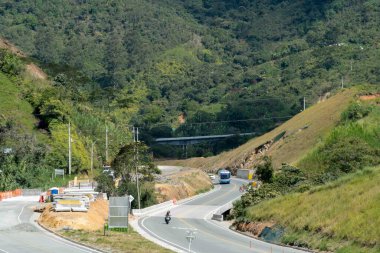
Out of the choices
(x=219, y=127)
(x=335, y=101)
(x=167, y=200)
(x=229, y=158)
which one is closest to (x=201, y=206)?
(x=167, y=200)

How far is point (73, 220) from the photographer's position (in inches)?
2309

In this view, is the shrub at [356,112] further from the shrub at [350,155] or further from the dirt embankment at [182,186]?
the dirt embankment at [182,186]

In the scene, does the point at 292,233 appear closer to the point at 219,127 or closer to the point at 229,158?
the point at 229,158

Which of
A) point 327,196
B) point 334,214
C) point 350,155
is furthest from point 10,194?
point 334,214

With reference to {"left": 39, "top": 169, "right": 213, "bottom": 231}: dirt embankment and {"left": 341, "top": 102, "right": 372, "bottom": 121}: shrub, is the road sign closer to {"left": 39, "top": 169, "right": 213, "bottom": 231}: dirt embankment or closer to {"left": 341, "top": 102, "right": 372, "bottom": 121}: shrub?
{"left": 39, "top": 169, "right": 213, "bottom": 231}: dirt embankment

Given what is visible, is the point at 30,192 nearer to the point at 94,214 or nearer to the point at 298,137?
the point at 94,214

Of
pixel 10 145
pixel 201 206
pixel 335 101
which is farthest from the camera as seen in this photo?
pixel 335 101

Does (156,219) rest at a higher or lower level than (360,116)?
lower

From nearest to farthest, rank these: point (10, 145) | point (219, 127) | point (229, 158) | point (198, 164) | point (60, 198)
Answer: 1. point (60, 198)
2. point (10, 145)
3. point (229, 158)
4. point (198, 164)
5. point (219, 127)

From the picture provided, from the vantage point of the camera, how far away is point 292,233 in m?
54.7

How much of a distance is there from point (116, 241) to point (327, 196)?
15850mm

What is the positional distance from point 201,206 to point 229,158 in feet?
226

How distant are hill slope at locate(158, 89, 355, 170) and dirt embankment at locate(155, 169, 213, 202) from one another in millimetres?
10858

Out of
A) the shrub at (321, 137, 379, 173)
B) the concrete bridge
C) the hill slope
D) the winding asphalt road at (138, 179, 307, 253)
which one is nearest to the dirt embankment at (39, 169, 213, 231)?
the winding asphalt road at (138, 179, 307, 253)
